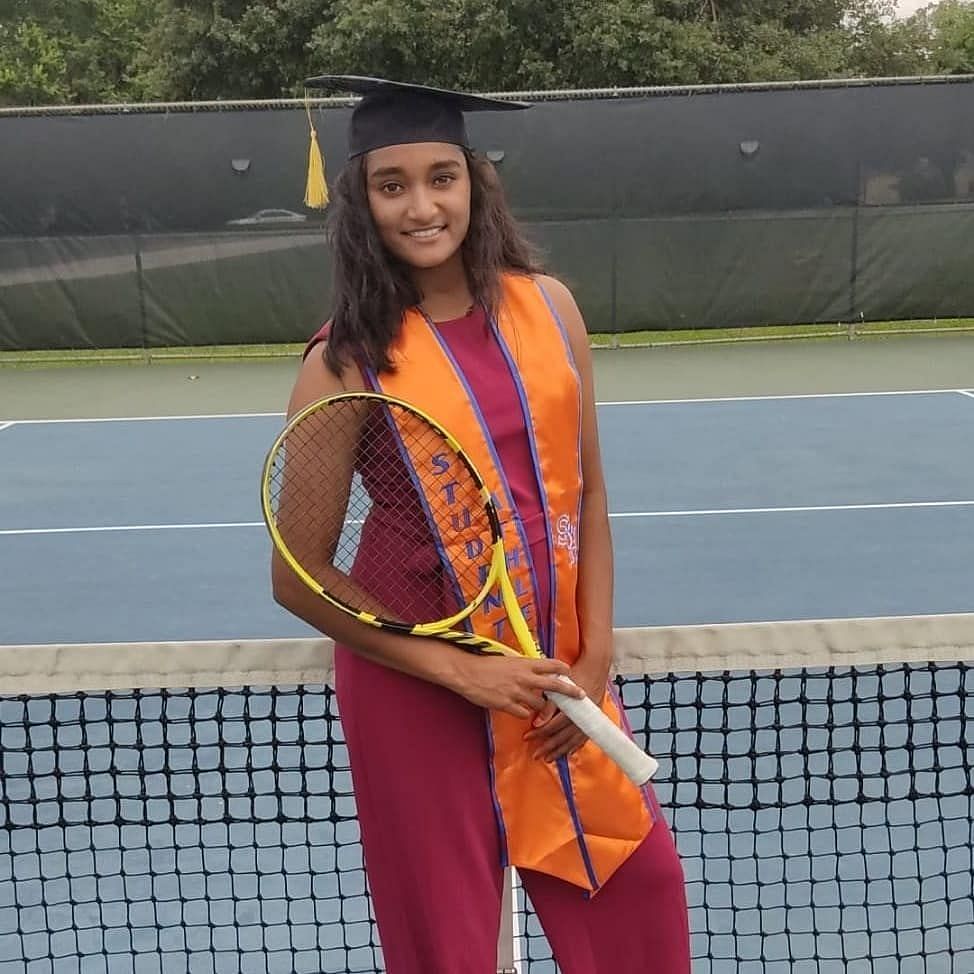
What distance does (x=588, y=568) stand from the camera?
1.61m

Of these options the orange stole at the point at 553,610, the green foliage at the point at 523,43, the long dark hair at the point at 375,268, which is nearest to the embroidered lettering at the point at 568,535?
the orange stole at the point at 553,610

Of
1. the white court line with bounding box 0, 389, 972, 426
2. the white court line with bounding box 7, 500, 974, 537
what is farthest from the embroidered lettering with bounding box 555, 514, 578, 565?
the white court line with bounding box 0, 389, 972, 426

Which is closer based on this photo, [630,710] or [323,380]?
[323,380]

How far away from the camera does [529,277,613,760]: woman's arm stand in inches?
60.7

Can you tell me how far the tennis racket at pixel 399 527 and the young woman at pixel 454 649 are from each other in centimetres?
3

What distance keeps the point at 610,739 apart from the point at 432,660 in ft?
0.68

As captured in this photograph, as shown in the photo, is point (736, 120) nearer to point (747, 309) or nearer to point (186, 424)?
point (747, 309)

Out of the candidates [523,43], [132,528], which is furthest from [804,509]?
[523,43]

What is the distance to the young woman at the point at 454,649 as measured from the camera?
59.0 inches

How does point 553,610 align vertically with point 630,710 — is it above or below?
above

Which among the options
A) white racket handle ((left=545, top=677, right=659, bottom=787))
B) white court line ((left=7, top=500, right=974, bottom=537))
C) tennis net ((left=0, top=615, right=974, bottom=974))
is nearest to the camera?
white racket handle ((left=545, top=677, right=659, bottom=787))

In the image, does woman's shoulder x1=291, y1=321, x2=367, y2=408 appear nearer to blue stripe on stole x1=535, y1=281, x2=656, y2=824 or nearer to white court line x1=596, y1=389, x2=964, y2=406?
blue stripe on stole x1=535, y1=281, x2=656, y2=824

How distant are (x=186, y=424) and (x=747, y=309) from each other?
4522 millimetres

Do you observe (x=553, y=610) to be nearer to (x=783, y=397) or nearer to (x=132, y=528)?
(x=132, y=528)
